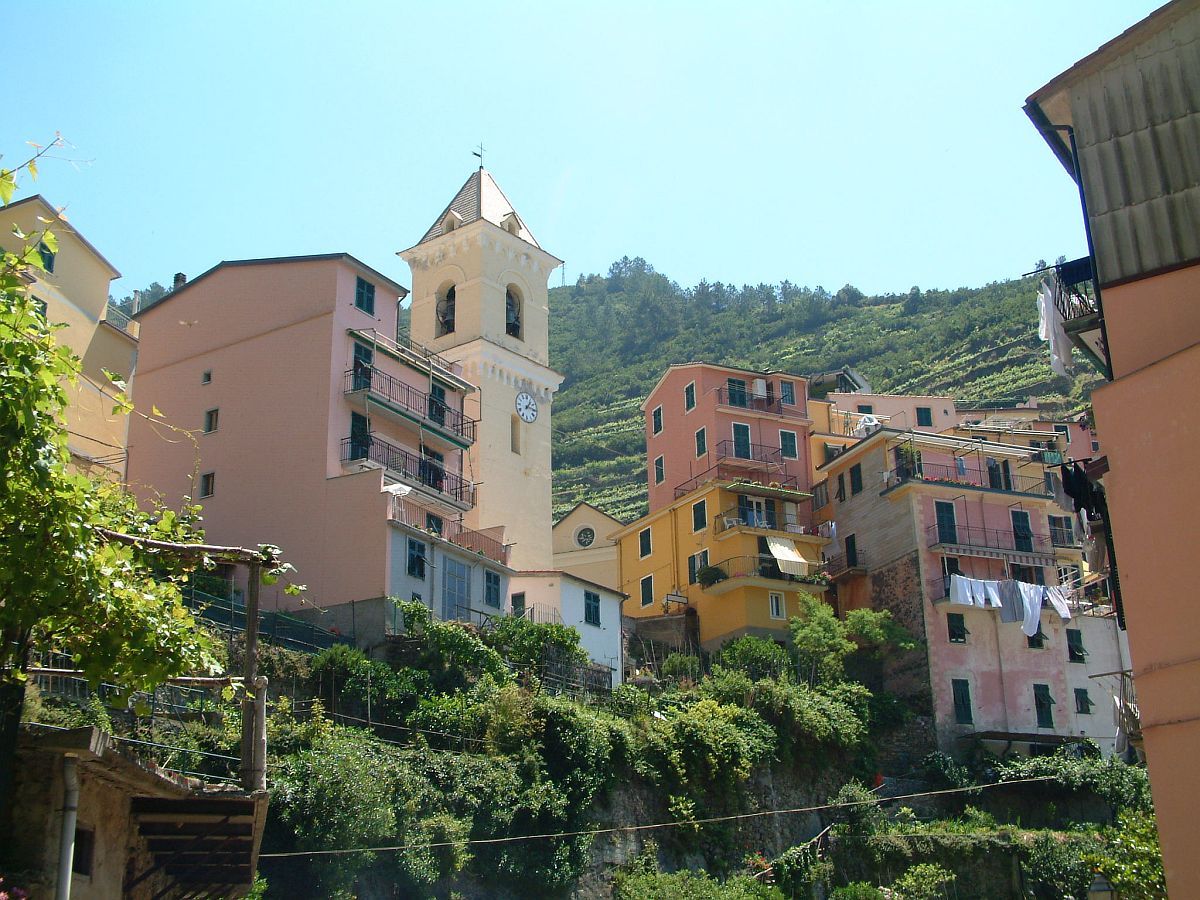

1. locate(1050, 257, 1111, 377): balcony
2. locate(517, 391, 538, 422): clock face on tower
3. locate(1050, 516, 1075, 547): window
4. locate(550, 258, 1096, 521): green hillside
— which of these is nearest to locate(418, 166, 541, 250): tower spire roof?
locate(517, 391, 538, 422): clock face on tower

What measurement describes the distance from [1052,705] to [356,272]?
29005mm

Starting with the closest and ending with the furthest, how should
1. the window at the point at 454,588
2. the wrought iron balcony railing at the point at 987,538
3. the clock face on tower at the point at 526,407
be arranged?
1. the window at the point at 454,588
2. the wrought iron balcony railing at the point at 987,538
3. the clock face on tower at the point at 526,407

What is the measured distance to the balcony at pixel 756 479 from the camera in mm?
57406

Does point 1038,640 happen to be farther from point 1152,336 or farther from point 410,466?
point 1152,336

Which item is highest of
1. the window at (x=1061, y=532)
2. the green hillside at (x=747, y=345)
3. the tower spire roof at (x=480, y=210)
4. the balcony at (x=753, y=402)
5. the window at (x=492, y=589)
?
the green hillside at (x=747, y=345)

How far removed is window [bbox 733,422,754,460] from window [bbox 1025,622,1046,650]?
1313cm

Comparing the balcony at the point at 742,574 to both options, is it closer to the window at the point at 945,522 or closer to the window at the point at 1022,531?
the window at the point at 945,522

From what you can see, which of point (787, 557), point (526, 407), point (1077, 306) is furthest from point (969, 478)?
point (1077, 306)

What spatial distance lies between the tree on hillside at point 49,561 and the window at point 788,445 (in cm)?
4728

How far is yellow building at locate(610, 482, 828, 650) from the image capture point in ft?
178

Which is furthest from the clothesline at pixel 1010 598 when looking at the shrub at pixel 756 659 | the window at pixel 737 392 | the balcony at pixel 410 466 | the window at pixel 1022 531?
the balcony at pixel 410 466

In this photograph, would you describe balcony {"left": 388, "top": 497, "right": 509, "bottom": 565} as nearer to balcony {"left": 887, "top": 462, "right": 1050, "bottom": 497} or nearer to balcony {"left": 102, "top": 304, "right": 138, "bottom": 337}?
balcony {"left": 102, "top": 304, "right": 138, "bottom": 337}

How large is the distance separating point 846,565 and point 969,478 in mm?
5944

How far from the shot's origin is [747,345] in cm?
15050
